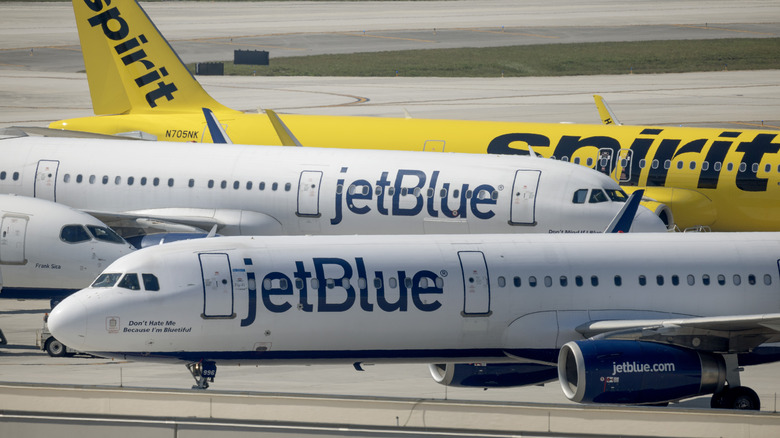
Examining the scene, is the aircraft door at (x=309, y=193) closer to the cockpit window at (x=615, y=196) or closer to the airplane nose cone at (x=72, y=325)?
the cockpit window at (x=615, y=196)

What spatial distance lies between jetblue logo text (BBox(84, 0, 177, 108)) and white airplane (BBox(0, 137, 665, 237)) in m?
8.14

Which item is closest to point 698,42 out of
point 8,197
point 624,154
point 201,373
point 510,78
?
point 510,78

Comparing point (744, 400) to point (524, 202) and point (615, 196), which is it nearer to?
point (524, 202)

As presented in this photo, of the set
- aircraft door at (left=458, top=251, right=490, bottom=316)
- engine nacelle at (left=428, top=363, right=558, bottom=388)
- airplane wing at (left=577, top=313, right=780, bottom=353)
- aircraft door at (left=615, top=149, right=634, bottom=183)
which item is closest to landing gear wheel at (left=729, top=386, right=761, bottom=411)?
airplane wing at (left=577, top=313, right=780, bottom=353)

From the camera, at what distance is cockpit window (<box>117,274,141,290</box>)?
24.8 metres

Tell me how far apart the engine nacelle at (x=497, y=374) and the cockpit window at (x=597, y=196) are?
410 inches

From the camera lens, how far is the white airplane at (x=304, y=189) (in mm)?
37125

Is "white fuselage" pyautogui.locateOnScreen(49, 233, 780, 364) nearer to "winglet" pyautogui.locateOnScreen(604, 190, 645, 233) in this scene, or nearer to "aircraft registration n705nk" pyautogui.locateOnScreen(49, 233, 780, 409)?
"aircraft registration n705nk" pyautogui.locateOnScreen(49, 233, 780, 409)

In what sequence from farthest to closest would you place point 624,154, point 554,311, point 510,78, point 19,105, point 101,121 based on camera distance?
point 510,78
point 19,105
point 101,121
point 624,154
point 554,311

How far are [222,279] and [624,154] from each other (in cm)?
2287

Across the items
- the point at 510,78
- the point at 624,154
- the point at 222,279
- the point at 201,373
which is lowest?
the point at 201,373

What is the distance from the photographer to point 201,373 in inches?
994

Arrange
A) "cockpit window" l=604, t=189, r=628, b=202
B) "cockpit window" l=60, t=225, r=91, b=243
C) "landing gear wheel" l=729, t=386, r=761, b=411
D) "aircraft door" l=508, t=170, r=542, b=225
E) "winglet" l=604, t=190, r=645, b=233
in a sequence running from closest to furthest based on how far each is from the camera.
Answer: "landing gear wheel" l=729, t=386, r=761, b=411 → "winglet" l=604, t=190, r=645, b=233 → "cockpit window" l=60, t=225, r=91, b=243 → "aircraft door" l=508, t=170, r=542, b=225 → "cockpit window" l=604, t=189, r=628, b=202

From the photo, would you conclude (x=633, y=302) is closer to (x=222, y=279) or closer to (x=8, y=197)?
(x=222, y=279)
